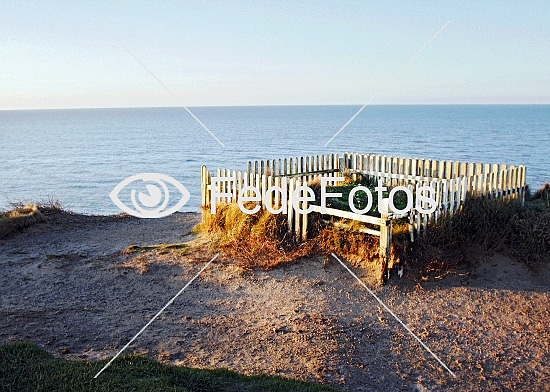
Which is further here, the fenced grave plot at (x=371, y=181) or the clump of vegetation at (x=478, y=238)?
the fenced grave plot at (x=371, y=181)

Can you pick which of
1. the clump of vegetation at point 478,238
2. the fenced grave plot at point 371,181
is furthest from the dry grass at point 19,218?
the clump of vegetation at point 478,238

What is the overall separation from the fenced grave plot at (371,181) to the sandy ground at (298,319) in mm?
1136

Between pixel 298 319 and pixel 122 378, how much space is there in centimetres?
343

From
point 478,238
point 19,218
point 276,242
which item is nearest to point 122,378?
point 276,242

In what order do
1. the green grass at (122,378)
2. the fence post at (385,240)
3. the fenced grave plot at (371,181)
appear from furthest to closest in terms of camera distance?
the fenced grave plot at (371,181) < the fence post at (385,240) < the green grass at (122,378)

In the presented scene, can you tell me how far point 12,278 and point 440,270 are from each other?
9222mm

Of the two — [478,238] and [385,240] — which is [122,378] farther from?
[478,238]

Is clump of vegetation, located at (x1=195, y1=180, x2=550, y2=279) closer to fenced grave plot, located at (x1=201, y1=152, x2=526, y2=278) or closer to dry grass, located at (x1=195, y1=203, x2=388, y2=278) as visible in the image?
dry grass, located at (x1=195, y1=203, x2=388, y2=278)

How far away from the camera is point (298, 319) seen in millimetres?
9211

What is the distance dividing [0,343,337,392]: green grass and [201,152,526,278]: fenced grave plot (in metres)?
4.56

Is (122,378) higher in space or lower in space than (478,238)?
lower

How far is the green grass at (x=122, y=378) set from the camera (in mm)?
6383

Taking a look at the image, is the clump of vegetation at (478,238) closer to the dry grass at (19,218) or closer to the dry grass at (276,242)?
the dry grass at (276,242)

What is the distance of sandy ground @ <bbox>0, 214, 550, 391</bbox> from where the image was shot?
7.53 m
